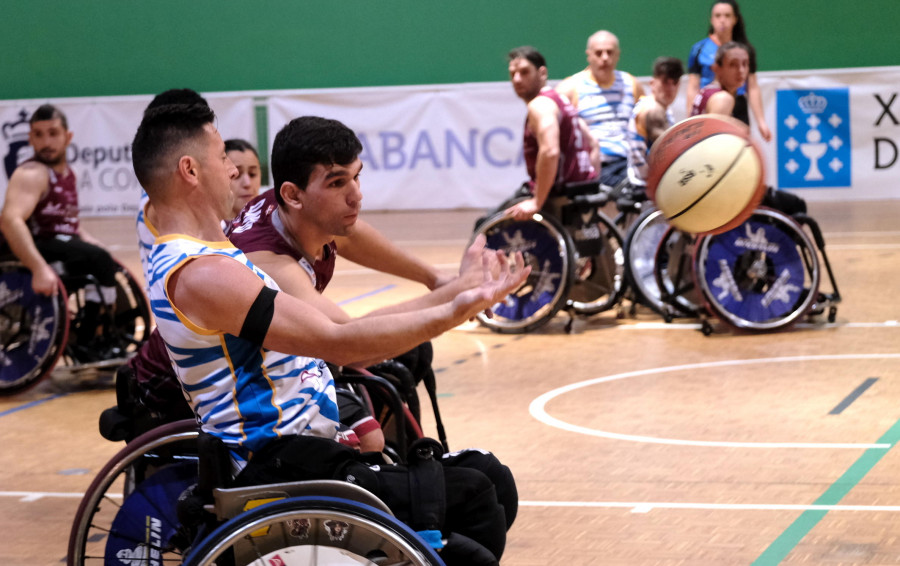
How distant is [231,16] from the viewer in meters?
13.2

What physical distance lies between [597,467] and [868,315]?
295 cm

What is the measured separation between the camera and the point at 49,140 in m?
5.54

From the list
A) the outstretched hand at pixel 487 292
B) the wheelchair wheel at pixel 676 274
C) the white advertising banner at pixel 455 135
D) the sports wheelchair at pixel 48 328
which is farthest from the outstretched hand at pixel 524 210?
the white advertising banner at pixel 455 135

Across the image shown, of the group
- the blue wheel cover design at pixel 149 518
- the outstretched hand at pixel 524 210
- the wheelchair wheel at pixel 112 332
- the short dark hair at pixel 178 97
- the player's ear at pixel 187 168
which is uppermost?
the short dark hair at pixel 178 97

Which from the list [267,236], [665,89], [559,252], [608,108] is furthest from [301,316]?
[665,89]

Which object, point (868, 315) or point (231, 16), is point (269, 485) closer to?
point (868, 315)

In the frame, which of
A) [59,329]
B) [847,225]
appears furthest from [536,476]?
[847,225]

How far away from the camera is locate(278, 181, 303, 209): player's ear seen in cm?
273

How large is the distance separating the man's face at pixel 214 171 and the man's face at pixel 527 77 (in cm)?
412

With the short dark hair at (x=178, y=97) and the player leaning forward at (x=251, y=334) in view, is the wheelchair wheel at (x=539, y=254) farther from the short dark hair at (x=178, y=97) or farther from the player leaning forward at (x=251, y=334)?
the player leaning forward at (x=251, y=334)

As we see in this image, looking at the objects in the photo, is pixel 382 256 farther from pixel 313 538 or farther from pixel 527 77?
pixel 527 77

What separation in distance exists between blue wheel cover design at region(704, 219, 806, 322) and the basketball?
173cm

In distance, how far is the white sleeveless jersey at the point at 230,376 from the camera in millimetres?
2350

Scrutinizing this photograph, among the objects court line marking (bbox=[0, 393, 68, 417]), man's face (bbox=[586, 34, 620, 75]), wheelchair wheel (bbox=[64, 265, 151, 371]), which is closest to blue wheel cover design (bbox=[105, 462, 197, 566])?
court line marking (bbox=[0, 393, 68, 417])
